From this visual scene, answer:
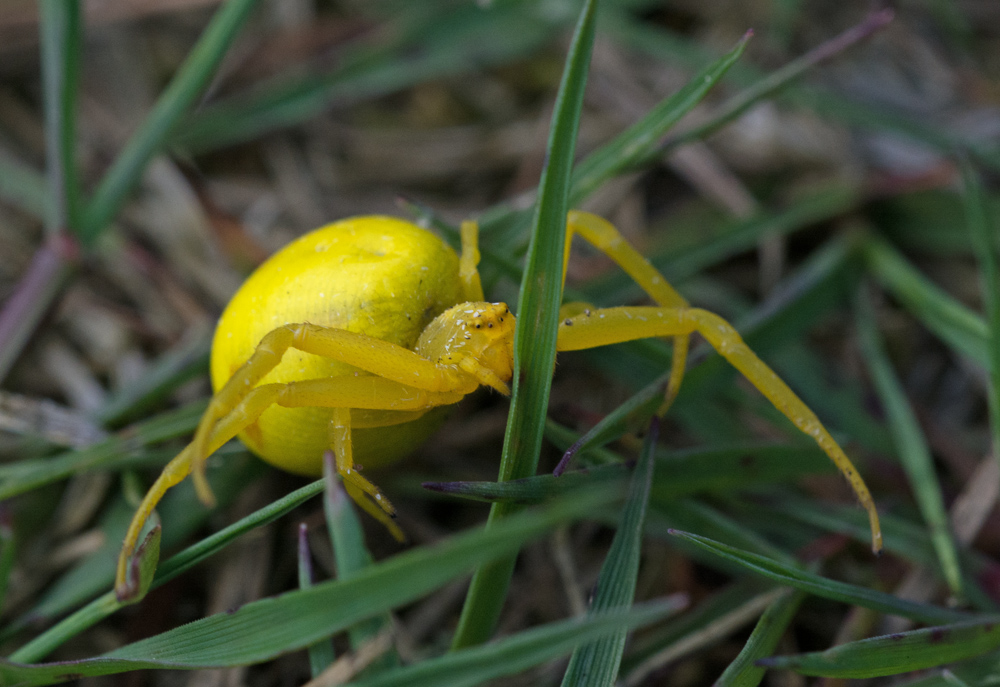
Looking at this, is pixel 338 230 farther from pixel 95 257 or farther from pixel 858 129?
pixel 858 129

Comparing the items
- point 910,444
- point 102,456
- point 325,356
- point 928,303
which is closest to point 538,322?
point 325,356

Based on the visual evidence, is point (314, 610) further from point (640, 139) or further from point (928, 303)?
point (928, 303)

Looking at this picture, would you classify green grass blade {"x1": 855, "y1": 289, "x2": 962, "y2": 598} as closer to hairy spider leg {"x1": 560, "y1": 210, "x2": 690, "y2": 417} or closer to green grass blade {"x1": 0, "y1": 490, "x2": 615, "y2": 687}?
hairy spider leg {"x1": 560, "y1": 210, "x2": 690, "y2": 417}

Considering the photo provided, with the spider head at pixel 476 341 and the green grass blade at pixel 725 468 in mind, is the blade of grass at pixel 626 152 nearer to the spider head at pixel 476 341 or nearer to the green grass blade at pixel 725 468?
the spider head at pixel 476 341

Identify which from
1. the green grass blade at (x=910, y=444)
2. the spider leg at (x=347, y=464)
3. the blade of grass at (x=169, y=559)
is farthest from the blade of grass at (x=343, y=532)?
the green grass blade at (x=910, y=444)

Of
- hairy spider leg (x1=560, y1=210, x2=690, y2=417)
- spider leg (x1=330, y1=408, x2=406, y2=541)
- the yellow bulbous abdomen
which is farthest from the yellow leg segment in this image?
spider leg (x1=330, y1=408, x2=406, y2=541)
